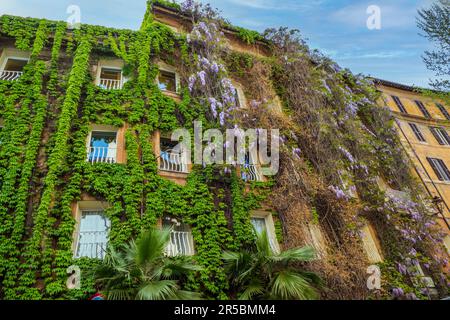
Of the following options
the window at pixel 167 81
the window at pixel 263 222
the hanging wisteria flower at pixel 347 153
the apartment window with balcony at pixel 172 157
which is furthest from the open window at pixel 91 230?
the hanging wisteria flower at pixel 347 153

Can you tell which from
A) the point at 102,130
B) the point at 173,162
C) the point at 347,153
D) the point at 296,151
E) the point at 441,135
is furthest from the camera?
the point at 441,135

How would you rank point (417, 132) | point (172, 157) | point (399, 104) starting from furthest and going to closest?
point (399, 104) → point (417, 132) → point (172, 157)

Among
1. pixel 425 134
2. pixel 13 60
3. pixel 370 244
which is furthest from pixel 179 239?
pixel 425 134

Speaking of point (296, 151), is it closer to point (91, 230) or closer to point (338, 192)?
point (338, 192)

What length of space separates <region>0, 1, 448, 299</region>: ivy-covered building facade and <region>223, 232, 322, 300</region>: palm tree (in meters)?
0.55

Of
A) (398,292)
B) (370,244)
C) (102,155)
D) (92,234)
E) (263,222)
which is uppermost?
(102,155)

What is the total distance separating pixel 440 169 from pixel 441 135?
3896mm

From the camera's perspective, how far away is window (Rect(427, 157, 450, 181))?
61.5ft

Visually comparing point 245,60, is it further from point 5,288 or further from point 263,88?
point 5,288

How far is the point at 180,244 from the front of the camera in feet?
32.1

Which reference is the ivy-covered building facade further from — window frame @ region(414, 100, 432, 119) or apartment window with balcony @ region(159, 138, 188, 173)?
window frame @ region(414, 100, 432, 119)

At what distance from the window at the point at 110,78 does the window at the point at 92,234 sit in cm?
→ 576

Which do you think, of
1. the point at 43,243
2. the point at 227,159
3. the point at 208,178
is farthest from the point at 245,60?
the point at 43,243

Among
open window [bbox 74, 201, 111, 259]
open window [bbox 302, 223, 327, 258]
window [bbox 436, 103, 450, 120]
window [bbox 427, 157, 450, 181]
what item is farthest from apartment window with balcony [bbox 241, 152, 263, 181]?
window [bbox 436, 103, 450, 120]
